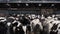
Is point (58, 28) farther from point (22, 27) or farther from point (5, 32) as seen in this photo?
point (5, 32)

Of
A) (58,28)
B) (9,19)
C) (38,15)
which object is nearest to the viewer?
(58,28)

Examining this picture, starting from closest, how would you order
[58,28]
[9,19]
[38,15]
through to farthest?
[58,28]
[9,19]
[38,15]

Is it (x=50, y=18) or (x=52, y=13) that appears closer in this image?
(x=50, y=18)

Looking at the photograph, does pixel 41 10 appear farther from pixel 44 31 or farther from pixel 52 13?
pixel 44 31

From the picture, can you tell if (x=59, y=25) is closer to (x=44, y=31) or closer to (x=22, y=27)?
(x=44, y=31)

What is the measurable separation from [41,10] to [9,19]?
1664mm

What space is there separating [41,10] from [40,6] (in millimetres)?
178

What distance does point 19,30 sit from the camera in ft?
26.7

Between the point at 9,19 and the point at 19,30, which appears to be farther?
the point at 9,19

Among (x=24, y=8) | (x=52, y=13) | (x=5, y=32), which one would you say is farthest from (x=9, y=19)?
(x=52, y=13)

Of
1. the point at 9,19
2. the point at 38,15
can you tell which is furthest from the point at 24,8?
the point at 9,19

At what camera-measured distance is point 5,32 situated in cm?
829

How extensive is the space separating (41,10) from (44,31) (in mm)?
1838

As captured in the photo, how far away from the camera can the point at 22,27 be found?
26.9 feet
